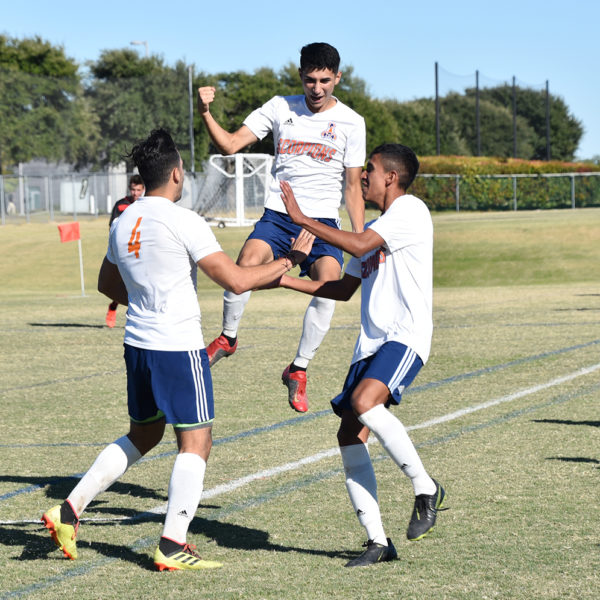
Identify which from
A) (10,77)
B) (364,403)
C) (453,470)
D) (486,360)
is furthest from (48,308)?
(10,77)

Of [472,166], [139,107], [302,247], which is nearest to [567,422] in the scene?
[302,247]

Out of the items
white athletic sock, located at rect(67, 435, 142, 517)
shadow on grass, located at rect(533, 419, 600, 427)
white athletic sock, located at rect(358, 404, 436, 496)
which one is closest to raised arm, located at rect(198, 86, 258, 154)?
white athletic sock, located at rect(67, 435, 142, 517)

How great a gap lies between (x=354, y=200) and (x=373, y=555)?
132 inches

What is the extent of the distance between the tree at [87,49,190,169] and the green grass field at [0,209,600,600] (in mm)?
56506

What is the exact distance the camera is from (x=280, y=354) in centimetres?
1308

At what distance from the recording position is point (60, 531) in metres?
4.84

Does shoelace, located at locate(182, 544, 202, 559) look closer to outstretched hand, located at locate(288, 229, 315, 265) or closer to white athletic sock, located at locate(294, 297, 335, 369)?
outstretched hand, located at locate(288, 229, 315, 265)

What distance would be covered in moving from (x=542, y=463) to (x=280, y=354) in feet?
21.4

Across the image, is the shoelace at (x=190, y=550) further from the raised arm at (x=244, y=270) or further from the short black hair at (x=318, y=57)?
the short black hair at (x=318, y=57)

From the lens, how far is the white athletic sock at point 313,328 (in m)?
7.62

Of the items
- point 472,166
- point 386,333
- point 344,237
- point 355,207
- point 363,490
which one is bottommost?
point 363,490

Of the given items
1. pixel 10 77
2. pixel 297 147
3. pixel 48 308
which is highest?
pixel 10 77

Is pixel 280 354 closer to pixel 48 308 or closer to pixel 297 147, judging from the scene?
pixel 297 147

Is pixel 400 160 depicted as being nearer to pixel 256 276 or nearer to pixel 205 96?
pixel 256 276
